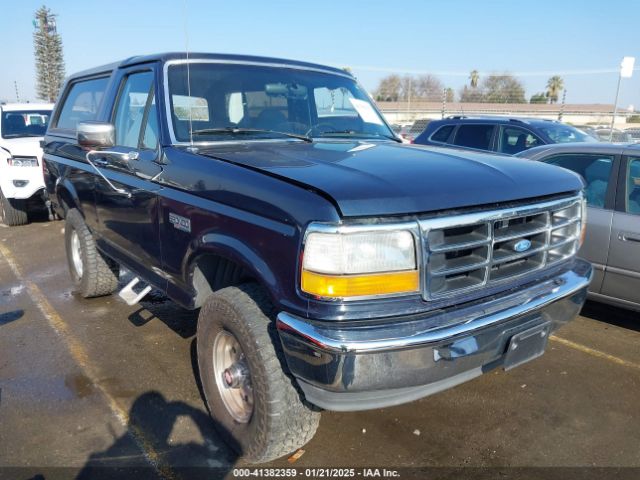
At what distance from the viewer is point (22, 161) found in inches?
320

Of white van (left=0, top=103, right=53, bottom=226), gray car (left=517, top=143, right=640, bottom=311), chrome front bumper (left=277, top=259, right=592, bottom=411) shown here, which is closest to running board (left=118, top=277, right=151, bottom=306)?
chrome front bumper (left=277, top=259, right=592, bottom=411)

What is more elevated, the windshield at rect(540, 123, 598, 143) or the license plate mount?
the windshield at rect(540, 123, 598, 143)

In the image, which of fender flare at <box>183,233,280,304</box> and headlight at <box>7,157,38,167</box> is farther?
headlight at <box>7,157,38,167</box>

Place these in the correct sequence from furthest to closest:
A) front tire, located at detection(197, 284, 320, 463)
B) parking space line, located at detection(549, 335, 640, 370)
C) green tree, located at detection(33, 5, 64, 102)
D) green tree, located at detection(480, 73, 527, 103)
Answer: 1. green tree, located at detection(33, 5, 64, 102)
2. green tree, located at detection(480, 73, 527, 103)
3. parking space line, located at detection(549, 335, 640, 370)
4. front tire, located at detection(197, 284, 320, 463)

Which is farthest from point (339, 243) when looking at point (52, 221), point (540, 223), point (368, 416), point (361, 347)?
point (52, 221)

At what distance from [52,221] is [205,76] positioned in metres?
7.06

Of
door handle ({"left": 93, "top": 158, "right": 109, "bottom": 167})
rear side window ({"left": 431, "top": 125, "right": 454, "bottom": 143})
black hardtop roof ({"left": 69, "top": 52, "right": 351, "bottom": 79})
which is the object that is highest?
black hardtop roof ({"left": 69, "top": 52, "right": 351, "bottom": 79})

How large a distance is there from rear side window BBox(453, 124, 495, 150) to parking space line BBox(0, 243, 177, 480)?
639cm

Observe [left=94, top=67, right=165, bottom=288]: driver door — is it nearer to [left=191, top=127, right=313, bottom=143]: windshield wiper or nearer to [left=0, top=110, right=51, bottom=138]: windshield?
[left=191, top=127, right=313, bottom=143]: windshield wiper

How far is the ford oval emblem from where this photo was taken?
8.56ft

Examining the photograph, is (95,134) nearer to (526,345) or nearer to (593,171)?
(526,345)

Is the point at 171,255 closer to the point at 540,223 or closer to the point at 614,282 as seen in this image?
the point at 540,223

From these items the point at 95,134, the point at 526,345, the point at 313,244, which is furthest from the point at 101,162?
the point at 526,345

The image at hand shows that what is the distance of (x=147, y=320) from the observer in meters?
4.67
